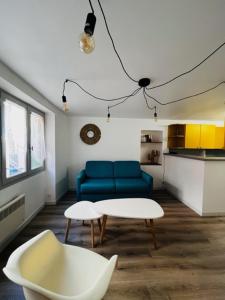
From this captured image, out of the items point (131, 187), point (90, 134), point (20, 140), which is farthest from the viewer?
point (90, 134)

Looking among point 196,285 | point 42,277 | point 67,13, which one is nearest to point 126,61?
point 67,13

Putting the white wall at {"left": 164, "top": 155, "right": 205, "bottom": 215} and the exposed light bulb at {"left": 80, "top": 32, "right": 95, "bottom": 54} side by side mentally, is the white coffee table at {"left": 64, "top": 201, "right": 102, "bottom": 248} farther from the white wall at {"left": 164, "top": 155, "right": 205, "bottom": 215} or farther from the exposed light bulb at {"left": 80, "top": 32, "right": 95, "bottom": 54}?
A: the white wall at {"left": 164, "top": 155, "right": 205, "bottom": 215}

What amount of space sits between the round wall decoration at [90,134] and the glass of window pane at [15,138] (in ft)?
5.80

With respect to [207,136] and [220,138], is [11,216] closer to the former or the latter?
[207,136]

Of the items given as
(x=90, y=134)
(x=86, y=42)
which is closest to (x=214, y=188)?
(x=90, y=134)

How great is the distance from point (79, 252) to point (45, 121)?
2835 mm

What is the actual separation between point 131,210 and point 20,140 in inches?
79.6

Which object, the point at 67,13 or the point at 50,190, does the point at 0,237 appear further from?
the point at 67,13

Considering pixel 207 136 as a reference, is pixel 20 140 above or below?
below

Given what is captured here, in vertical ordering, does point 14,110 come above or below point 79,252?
above

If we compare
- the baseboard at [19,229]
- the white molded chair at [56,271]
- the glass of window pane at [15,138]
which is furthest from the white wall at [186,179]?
the glass of window pane at [15,138]

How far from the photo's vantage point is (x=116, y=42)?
1.74 m

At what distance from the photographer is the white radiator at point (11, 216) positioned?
6.39ft

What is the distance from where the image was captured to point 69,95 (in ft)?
9.81
